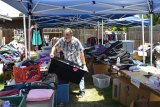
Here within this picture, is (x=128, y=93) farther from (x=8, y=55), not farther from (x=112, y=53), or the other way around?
(x=8, y=55)

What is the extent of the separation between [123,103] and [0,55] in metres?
4.88

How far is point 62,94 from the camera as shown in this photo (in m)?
6.17

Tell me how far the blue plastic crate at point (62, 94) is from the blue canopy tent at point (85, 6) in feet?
A: 6.16

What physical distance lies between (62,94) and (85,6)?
7.23 ft

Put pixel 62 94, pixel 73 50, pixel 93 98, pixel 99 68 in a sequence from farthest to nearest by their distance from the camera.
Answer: pixel 99 68, pixel 93 98, pixel 73 50, pixel 62 94

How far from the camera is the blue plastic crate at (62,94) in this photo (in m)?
6.01

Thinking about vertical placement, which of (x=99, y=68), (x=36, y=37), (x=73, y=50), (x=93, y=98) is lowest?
(x=93, y=98)

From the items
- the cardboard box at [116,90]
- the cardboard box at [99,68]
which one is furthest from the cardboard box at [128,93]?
the cardboard box at [99,68]

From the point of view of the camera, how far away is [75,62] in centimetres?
643

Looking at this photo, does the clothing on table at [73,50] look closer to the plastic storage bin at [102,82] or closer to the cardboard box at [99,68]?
the plastic storage bin at [102,82]

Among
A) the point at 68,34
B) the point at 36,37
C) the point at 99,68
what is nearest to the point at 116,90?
the point at 68,34

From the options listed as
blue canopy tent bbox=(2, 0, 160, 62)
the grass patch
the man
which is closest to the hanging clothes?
the grass patch

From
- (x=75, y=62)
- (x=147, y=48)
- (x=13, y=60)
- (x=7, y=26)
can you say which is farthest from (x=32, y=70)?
(x=7, y=26)

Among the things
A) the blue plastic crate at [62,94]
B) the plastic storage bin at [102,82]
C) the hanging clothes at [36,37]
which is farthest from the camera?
the hanging clothes at [36,37]
